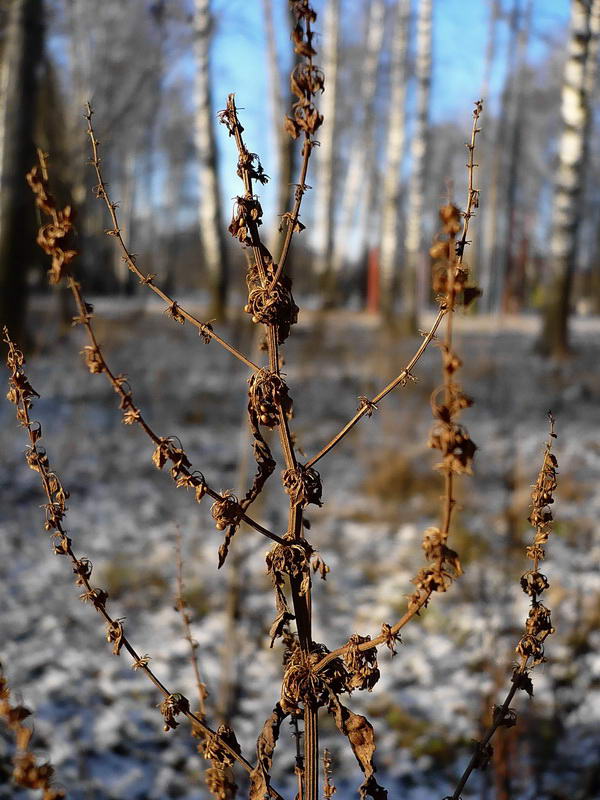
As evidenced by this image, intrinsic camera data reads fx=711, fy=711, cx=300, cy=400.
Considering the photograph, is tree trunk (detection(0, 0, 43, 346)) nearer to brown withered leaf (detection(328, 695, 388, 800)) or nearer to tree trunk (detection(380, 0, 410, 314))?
brown withered leaf (detection(328, 695, 388, 800))

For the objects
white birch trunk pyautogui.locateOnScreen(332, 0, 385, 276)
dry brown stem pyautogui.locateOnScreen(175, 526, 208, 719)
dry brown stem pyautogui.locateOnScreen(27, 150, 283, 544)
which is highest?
white birch trunk pyautogui.locateOnScreen(332, 0, 385, 276)

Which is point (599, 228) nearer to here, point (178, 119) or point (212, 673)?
point (178, 119)

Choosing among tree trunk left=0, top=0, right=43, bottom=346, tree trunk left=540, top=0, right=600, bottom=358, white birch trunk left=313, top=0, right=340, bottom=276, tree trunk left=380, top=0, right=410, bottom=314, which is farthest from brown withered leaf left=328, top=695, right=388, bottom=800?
white birch trunk left=313, top=0, right=340, bottom=276

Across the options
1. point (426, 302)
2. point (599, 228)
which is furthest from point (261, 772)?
point (599, 228)

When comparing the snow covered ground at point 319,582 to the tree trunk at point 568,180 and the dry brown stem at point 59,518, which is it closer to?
the tree trunk at point 568,180

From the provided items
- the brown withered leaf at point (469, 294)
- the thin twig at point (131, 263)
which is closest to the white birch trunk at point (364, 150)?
the thin twig at point (131, 263)

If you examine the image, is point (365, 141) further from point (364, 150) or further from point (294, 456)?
point (294, 456)

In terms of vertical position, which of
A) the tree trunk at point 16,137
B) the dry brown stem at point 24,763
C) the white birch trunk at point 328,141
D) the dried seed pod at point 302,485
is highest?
the white birch trunk at point 328,141
